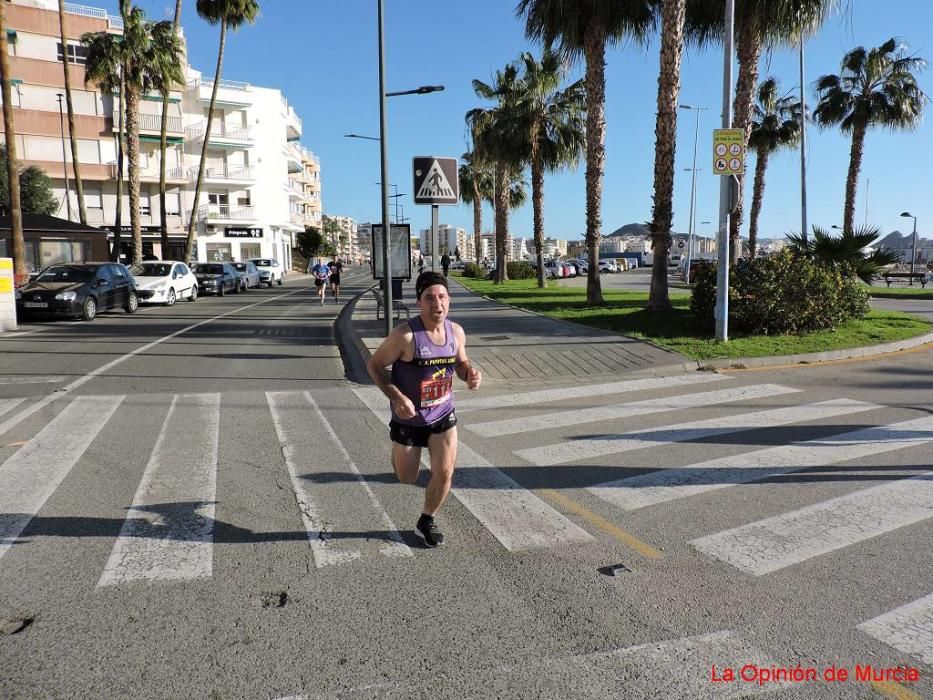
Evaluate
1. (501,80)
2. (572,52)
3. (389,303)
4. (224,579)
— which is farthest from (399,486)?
(501,80)

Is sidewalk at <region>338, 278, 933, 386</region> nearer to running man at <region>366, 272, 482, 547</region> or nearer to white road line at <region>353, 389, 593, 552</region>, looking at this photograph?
white road line at <region>353, 389, 593, 552</region>

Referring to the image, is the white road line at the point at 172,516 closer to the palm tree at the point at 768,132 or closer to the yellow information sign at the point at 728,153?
the yellow information sign at the point at 728,153

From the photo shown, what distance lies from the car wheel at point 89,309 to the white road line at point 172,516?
13313mm

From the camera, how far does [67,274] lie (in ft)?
62.8

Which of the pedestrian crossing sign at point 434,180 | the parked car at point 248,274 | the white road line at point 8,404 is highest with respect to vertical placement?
the pedestrian crossing sign at point 434,180

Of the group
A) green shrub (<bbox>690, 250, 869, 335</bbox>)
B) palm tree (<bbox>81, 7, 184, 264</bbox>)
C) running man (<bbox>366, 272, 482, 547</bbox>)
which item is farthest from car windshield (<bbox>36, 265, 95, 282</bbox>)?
running man (<bbox>366, 272, 482, 547</bbox>)

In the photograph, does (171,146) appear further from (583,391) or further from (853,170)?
(583,391)

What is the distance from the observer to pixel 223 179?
180 feet

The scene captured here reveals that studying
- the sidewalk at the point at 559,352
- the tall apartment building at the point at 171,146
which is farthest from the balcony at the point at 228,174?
the sidewalk at the point at 559,352

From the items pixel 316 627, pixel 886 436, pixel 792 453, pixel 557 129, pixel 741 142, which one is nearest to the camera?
pixel 316 627

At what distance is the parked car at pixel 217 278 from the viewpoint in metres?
32.0

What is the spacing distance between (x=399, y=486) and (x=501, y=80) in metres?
32.0

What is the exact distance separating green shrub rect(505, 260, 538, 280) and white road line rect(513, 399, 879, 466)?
117ft

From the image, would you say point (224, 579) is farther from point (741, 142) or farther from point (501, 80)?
point (501, 80)
